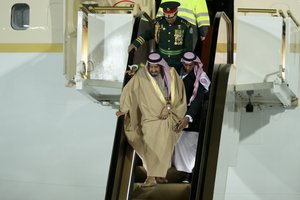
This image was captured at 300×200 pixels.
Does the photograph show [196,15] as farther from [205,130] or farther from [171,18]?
[205,130]

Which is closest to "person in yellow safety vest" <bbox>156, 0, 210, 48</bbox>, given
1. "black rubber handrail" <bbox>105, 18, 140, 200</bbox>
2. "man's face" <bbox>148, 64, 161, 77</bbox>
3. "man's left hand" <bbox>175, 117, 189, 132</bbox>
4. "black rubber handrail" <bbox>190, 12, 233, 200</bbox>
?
"black rubber handrail" <bbox>190, 12, 233, 200</bbox>

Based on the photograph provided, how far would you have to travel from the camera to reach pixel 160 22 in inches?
230

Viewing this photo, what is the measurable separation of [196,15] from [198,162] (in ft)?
6.23

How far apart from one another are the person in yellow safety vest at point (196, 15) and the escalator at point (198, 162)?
1.88 feet

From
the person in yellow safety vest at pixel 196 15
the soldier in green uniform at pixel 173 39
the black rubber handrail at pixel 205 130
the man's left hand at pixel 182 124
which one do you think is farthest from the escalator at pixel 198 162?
the person in yellow safety vest at pixel 196 15

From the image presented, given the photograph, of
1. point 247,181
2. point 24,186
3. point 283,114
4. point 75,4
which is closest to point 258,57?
point 283,114

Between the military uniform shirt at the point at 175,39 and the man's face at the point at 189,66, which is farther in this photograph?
the military uniform shirt at the point at 175,39

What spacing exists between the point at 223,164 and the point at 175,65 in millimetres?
1616

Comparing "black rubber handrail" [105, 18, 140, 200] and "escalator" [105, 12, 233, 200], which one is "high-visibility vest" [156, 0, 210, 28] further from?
"black rubber handrail" [105, 18, 140, 200]

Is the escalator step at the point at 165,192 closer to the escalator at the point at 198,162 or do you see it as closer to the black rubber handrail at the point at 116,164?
the escalator at the point at 198,162

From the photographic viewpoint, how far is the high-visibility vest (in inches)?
239

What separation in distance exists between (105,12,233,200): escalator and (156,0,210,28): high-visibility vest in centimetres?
61

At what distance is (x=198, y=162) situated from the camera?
4.83 meters

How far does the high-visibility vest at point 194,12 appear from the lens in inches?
239
